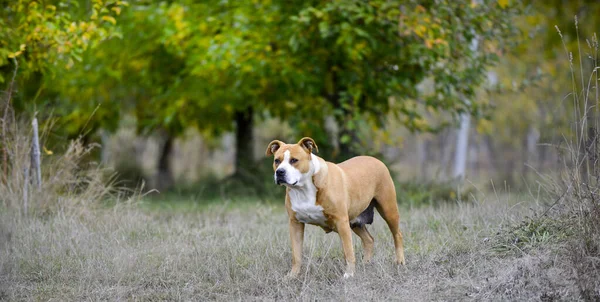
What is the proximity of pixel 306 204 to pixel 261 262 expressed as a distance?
2.99 ft

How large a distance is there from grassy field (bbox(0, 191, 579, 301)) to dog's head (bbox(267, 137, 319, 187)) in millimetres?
804

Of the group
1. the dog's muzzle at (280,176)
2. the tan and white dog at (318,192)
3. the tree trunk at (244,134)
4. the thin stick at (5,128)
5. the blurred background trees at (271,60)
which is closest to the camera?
the dog's muzzle at (280,176)

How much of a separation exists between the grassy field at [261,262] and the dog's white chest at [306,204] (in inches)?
16.3

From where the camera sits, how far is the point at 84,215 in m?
8.49

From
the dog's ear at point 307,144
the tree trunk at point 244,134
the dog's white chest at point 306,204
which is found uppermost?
the dog's ear at point 307,144

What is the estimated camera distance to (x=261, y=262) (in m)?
6.54

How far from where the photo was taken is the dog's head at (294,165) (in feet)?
19.0

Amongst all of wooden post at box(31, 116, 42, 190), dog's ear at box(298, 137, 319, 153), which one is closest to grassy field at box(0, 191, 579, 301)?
A: wooden post at box(31, 116, 42, 190)

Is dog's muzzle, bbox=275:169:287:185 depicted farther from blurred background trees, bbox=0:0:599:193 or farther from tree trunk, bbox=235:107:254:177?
tree trunk, bbox=235:107:254:177

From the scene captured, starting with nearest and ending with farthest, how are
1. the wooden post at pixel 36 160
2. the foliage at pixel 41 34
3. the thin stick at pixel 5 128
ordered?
the thin stick at pixel 5 128, the wooden post at pixel 36 160, the foliage at pixel 41 34

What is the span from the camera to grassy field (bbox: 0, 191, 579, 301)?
5582 mm

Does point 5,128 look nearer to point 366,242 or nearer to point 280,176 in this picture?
point 280,176

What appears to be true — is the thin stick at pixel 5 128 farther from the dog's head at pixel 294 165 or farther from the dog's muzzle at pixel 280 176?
the dog's muzzle at pixel 280 176

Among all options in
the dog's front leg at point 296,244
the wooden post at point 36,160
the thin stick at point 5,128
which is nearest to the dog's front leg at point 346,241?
the dog's front leg at point 296,244
